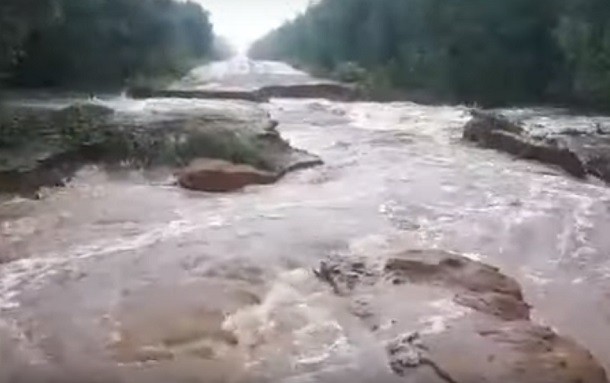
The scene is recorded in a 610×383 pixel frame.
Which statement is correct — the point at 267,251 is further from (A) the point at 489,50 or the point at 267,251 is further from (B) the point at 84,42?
(A) the point at 489,50

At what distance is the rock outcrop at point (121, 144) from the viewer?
11.9m

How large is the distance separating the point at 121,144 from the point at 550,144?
6091 millimetres

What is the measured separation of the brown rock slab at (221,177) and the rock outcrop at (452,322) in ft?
13.5

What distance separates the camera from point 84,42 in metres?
23.0

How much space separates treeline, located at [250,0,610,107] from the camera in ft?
64.1

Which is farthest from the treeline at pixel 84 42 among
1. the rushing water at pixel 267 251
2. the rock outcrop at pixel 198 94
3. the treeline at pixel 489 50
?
the treeline at pixel 489 50

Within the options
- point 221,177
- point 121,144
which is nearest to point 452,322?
point 221,177

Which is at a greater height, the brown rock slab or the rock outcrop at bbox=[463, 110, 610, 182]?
the rock outcrop at bbox=[463, 110, 610, 182]

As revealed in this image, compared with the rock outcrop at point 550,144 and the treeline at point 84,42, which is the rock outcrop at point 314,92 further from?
the rock outcrop at point 550,144

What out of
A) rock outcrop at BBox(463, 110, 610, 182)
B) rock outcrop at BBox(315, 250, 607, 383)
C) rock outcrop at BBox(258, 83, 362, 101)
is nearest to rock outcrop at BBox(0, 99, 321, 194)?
rock outcrop at BBox(463, 110, 610, 182)

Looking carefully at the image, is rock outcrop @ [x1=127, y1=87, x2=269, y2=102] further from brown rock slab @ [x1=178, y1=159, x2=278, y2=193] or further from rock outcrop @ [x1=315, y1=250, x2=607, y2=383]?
rock outcrop @ [x1=315, y1=250, x2=607, y2=383]

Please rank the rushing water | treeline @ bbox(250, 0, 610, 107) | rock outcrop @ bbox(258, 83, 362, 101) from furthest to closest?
rock outcrop @ bbox(258, 83, 362, 101) → treeline @ bbox(250, 0, 610, 107) → the rushing water

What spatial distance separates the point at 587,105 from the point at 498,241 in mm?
12759

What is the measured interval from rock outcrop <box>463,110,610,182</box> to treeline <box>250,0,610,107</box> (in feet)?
11.8
